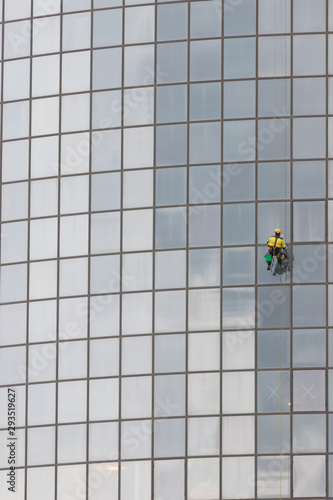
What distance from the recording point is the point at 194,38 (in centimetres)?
7162

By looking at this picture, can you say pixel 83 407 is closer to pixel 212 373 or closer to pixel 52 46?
pixel 212 373

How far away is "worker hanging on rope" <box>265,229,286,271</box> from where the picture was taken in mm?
68375

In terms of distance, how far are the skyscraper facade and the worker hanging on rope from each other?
1.89ft

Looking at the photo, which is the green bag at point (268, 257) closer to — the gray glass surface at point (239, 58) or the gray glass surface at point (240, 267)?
the gray glass surface at point (240, 267)

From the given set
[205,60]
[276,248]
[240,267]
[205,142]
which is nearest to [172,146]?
[205,142]

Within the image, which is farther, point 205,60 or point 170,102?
point 205,60

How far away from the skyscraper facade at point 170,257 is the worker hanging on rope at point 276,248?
0.58 m

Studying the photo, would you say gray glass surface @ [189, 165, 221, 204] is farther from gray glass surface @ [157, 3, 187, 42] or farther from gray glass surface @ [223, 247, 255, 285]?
gray glass surface @ [157, 3, 187, 42]

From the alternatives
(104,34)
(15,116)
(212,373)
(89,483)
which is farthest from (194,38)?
(89,483)

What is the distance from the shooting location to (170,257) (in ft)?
229

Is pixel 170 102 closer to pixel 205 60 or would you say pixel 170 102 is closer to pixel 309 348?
pixel 205 60

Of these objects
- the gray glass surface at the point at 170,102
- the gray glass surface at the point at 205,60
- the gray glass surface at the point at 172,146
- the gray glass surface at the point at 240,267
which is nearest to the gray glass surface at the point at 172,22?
the gray glass surface at the point at 205,60

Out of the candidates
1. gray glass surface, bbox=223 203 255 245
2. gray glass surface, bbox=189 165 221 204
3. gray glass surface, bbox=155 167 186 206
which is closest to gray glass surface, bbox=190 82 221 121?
gray glass surface, bbox=189 165 221 204

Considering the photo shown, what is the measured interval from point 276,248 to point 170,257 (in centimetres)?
550
